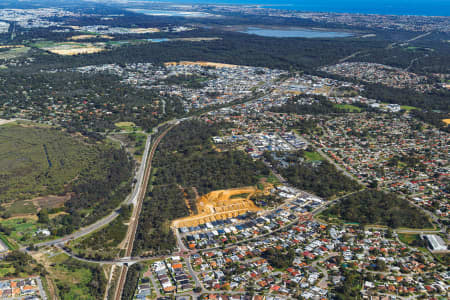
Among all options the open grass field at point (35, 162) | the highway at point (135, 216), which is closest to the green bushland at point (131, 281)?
the highway at point (135, 216)

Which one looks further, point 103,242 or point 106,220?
point 106,220

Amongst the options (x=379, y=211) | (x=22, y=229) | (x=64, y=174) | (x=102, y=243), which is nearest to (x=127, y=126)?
(x=64, y=174)

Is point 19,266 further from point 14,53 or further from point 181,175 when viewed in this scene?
point 14,53

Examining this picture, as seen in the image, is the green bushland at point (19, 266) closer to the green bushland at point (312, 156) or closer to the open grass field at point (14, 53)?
the green bushland at point (312, 156)

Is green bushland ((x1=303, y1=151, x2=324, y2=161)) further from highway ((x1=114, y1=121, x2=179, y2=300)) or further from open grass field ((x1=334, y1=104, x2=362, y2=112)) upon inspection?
open grass field ((x1=334, y1=104, x2=362, y2=112))

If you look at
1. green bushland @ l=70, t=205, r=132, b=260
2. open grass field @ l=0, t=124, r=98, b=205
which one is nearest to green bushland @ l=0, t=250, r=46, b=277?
green bushland @ l=70, t=205, r=132, b=260
